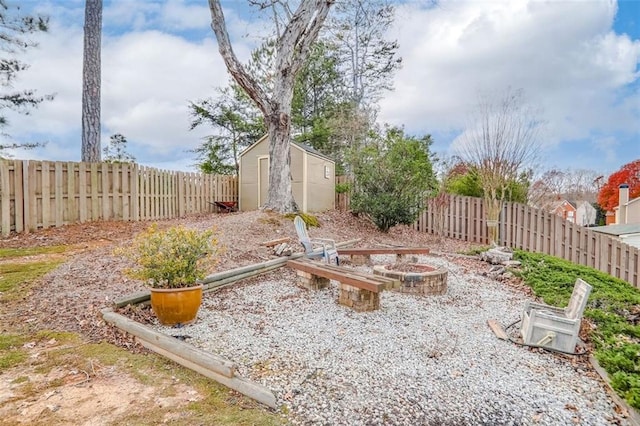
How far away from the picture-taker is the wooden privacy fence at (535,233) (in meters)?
8.59

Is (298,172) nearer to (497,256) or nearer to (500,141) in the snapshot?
(500,141)

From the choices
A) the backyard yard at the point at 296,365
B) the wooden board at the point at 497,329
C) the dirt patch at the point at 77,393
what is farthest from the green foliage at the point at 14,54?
the wooden board at the point at 497,329

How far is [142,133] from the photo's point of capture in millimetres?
10711

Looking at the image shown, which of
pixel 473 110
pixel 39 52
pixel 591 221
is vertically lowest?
pixel 591 221

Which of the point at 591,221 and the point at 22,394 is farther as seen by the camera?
the point at 591,221

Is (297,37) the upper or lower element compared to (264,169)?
upper

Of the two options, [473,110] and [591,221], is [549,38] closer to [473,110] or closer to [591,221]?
[473,110]

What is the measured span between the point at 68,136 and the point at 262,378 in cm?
987

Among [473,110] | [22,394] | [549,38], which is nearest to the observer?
[22,394]

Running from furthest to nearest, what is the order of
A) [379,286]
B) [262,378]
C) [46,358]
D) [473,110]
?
[473,110], [379,286], [46,358], [262,378]

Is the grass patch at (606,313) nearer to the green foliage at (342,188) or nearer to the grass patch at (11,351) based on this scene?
the grass patch at (11,351)

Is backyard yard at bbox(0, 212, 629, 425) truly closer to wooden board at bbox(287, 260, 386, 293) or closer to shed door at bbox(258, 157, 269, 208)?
wooden board at bbox(287, 260, 386, 293)

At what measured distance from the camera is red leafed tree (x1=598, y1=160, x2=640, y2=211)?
87.8 feet

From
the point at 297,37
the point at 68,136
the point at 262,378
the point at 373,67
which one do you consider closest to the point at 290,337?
the point at 262,378
